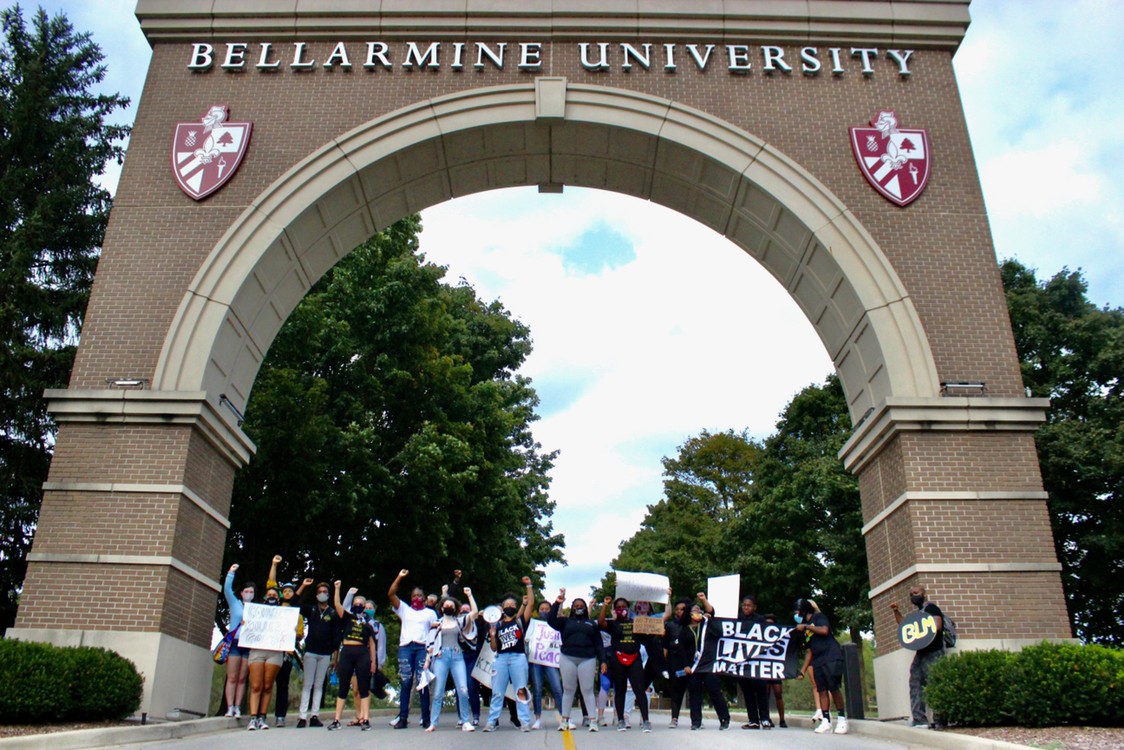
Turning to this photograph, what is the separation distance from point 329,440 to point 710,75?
1106 cm

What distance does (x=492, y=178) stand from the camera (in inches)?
664

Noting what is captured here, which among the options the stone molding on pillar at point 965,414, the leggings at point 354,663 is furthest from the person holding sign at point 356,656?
the stone molding on pillar at point 965,414

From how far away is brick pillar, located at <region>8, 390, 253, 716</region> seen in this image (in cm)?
1198

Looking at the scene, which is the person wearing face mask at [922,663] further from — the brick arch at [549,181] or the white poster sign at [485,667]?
the white poster sign at [485,667]

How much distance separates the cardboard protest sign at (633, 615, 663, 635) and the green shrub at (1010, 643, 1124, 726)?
14.8 ft

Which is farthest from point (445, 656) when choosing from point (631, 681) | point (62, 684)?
point (62, 684)

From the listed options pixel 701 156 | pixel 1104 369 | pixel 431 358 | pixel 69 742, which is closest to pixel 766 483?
pixel 1104 369

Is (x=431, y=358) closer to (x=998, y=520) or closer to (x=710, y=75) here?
(x=710, y=75)

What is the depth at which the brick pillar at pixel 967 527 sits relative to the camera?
39.8ft

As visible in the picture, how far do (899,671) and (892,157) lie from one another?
26.1 feet

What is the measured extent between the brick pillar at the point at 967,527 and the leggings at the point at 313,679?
761cm

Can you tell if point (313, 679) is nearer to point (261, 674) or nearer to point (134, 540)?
point (261, 674)

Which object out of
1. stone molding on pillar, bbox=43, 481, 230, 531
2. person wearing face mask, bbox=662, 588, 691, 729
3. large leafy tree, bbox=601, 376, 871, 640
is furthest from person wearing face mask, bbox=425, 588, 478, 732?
large leafy tree, bbox=601, 376, 871, 640

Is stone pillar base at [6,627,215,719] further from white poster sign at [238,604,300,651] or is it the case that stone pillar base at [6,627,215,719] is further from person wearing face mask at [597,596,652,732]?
person wearing face mask at [597,596,652,732]
